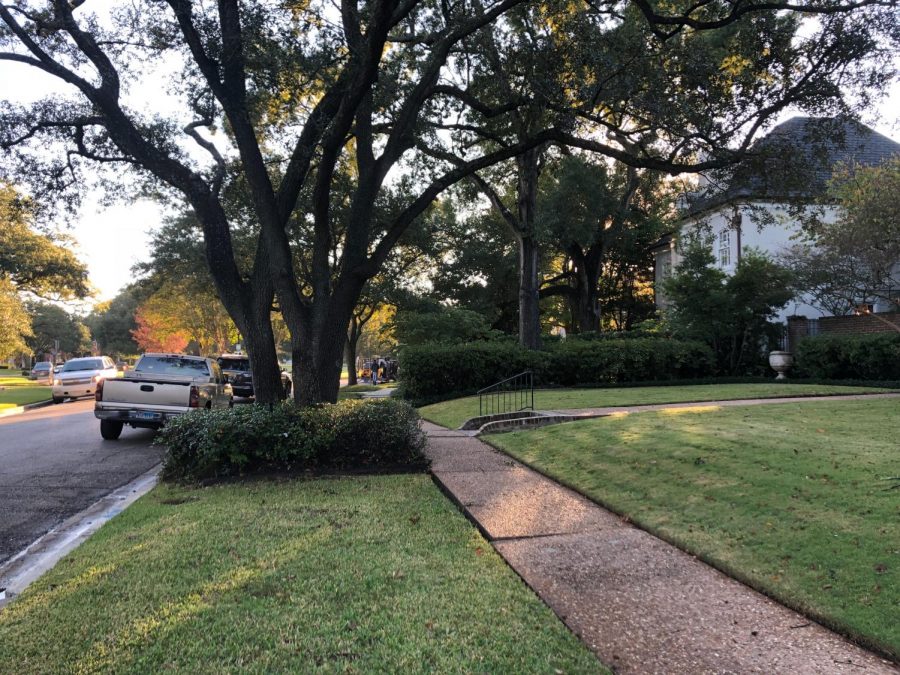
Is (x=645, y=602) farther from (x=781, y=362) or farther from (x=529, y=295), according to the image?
(x=529, y=295)

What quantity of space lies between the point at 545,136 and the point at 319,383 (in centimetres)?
567

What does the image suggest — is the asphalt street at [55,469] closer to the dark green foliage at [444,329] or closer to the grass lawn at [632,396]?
the grass lawn at [632,396]

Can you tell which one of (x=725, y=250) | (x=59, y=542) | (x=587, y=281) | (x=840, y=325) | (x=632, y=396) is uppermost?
(x=725, y=250)

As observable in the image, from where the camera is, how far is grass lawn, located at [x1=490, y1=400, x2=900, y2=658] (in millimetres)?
3875

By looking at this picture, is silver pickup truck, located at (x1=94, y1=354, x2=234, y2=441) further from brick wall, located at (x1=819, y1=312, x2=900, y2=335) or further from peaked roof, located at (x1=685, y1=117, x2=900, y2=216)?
brick wall, located at (x1=819, y1=312, x2=900, y2=335)

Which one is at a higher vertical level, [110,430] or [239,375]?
[239,375]

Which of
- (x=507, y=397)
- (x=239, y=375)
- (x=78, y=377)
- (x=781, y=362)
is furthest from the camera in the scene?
(x=78, y=377)

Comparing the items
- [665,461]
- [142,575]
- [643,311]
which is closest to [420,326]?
[665,461]

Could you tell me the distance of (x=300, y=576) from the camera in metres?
4.13

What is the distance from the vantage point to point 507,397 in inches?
A: 642

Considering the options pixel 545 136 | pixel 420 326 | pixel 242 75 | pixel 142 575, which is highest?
pixel 242 75

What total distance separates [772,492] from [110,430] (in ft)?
39.9

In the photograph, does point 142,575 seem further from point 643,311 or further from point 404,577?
point 643,311

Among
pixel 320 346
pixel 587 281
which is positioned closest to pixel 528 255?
pixel 587 281
